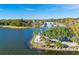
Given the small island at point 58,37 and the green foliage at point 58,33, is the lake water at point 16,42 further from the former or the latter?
the green foliage at point 58,33

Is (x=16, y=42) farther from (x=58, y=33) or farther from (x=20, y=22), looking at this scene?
(x=58, y=33)

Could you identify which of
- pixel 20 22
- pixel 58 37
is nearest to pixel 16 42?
pixel 20 22

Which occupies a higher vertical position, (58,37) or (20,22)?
(20,22)

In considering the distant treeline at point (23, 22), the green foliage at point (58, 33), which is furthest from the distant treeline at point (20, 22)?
the green foliage at point (58, 33)

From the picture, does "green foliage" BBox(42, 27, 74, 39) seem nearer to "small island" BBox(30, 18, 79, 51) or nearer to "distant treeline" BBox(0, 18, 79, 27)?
"small island" BBox(30, 18, 79, 51)

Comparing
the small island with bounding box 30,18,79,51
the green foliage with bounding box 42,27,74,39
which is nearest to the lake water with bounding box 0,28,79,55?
the small island with bounding box 30,18,79,51
